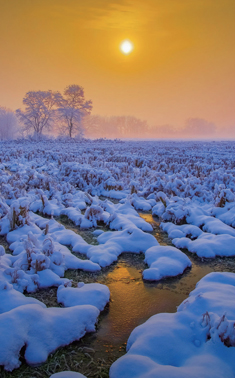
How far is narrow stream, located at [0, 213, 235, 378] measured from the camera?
1998 millimetres

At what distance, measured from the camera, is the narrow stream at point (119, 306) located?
78.7 inches

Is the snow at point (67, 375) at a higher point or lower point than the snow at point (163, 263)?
lower

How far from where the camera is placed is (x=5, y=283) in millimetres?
2750

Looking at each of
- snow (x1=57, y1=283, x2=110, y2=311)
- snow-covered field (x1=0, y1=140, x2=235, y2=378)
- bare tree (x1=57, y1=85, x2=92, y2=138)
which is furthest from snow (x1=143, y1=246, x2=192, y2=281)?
bare tree (x1=57, y1=85, x2=92, y2=138)

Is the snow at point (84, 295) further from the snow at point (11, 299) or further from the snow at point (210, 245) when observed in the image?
the snow at point (210, 245)

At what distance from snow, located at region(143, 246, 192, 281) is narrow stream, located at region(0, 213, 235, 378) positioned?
86 millimetres

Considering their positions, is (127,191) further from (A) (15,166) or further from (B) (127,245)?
(A) (15,166)

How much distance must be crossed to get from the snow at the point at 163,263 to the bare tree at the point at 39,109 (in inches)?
1647

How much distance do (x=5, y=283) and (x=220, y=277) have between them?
8.89 feet

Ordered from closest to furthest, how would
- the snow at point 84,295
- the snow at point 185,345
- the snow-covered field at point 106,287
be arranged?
1. the snow at point 185,345
2. the snow-covered field at point 106,287
3. the snow at point 84,295

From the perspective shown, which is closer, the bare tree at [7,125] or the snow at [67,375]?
the snow at [67,375]

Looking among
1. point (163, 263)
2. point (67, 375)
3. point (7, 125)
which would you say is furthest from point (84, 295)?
point (7, 125)

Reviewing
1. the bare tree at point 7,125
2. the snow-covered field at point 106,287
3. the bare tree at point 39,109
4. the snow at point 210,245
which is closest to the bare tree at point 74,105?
the bare tree at point 39,109

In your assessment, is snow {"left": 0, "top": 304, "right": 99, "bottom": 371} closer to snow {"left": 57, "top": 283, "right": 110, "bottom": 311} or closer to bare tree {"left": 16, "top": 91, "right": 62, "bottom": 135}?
snow {"left": 57, "top": 283, "right": 110, "bottom": 311}
